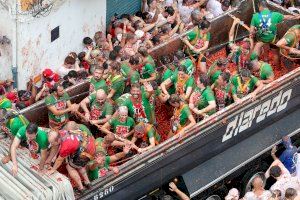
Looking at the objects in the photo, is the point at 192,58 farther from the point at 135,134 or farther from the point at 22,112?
the point at 22,112

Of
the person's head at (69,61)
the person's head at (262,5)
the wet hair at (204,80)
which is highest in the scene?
Result: the person's head at (262,5)

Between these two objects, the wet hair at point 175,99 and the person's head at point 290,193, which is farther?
Answer: the wet hair at point 175,99

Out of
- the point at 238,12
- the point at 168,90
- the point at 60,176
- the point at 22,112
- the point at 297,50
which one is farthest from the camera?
the point at 238,12

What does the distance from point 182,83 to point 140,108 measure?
0.97 m

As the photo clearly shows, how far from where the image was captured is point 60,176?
10.7 m

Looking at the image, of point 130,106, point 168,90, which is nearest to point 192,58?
point 168,90

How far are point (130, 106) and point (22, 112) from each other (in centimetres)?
170

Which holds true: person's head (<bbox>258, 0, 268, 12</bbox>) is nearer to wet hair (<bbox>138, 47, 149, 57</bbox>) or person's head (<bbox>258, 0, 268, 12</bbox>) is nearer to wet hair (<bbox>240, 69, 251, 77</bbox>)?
wet hair (<bbox>240, 69, 251, 77</bbox>)

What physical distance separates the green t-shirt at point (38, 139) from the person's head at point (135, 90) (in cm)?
188

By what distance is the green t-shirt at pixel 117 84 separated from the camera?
41.4ft

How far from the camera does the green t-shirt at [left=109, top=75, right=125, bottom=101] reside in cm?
1262

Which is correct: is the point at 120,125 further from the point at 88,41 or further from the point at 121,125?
the point at 88,41

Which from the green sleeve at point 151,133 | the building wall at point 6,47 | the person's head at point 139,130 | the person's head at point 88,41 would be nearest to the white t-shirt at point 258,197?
the green sleeve at point 151,133

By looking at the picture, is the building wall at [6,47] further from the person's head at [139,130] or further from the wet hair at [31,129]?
the wet hair at [31,129]
